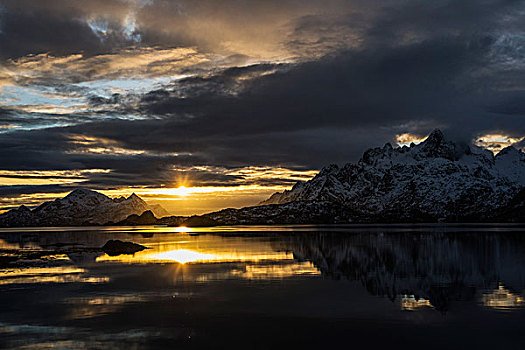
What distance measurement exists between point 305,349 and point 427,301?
17315 mm

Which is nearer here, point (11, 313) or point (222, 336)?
point (222, 336)

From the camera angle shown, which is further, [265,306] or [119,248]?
[119,248]

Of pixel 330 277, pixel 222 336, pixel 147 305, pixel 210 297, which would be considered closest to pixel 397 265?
pixel 330 277

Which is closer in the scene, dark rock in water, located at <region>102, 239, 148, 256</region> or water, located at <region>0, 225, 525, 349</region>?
water, located at <region>0, 225, 525, 349</region>

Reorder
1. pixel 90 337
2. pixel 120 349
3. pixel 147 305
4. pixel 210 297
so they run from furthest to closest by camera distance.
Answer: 1. pixel 210 297
2. pixel 147 305
3. pixel 90 337
4. pixel 120 349

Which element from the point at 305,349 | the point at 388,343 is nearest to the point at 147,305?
the point at 305,349

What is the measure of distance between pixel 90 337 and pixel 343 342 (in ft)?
47.3

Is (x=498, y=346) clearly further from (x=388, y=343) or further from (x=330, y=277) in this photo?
(x=330, y=277)

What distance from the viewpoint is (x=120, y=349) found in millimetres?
Answer: 25984

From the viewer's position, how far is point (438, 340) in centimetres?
2755

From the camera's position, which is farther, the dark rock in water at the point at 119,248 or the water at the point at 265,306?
the dark rock in water at the point at 119,248

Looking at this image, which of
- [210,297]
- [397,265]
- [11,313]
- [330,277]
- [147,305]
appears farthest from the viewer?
[397,265]

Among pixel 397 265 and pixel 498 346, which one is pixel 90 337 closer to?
pixel 498 346

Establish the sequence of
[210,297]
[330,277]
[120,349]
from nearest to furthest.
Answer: [120,349] < [210,297] < [330,277]
